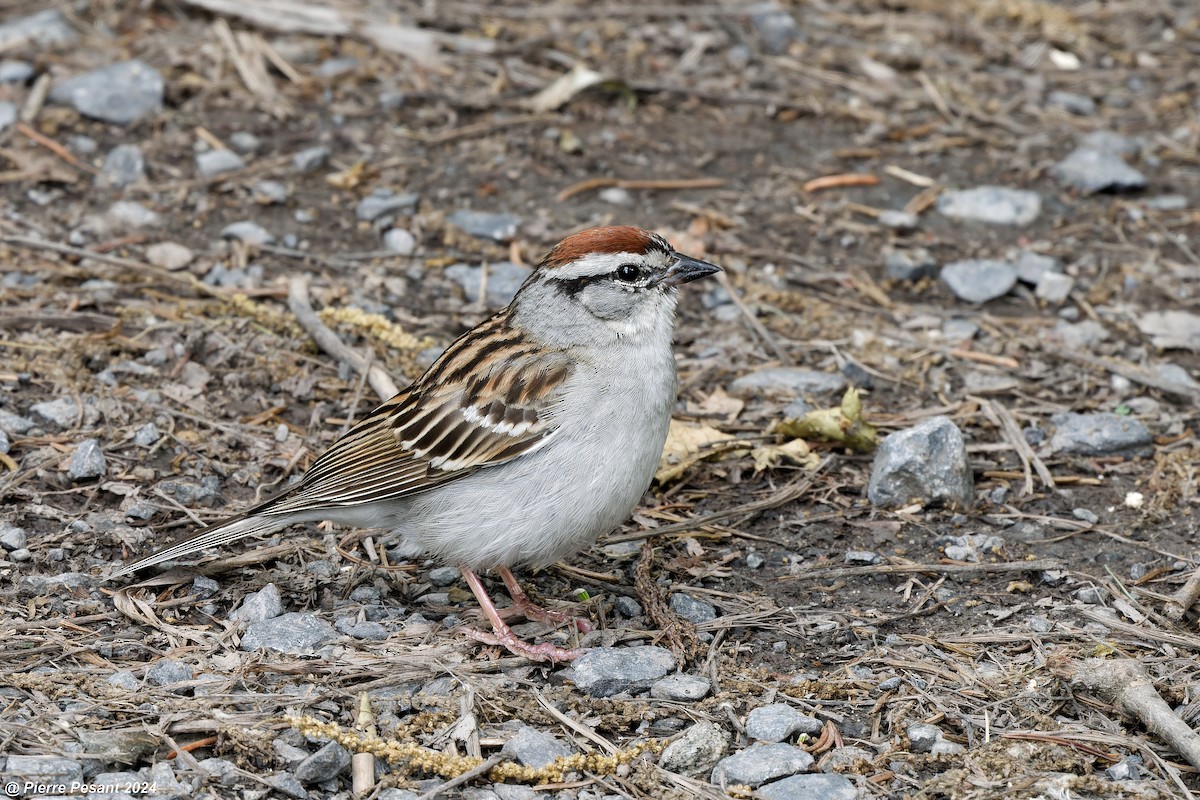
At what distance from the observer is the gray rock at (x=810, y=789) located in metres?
4.35

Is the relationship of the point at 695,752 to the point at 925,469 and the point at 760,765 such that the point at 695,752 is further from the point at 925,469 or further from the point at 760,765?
the point at 925,469

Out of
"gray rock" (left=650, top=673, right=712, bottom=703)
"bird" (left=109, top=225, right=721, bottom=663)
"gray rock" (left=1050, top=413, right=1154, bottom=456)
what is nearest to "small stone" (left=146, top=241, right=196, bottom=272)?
"bird" (left=109, top=225, right=721, bottom=663)

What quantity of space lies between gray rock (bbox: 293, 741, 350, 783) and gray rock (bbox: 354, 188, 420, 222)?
186 inches

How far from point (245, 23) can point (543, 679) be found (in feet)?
21.9

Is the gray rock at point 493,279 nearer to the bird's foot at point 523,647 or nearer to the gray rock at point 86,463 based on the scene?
the gray rock at point 86,463

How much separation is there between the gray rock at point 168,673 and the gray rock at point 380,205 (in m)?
4.16

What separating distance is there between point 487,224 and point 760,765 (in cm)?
478

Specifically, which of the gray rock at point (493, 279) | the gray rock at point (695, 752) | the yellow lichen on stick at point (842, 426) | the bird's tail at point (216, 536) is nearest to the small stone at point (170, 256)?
the gray rock at point (493, 279)

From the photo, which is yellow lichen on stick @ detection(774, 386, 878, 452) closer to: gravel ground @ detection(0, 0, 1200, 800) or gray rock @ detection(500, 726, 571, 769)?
gravel ground @ detection(0, 0, 1200, 800)

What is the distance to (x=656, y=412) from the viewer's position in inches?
214

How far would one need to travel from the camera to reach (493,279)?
8.09 metres

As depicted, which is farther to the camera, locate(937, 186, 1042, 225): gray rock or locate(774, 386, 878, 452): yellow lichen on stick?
locate(937, 186, 1042, 225): gray rock

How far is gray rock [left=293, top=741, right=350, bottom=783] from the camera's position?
4.31m

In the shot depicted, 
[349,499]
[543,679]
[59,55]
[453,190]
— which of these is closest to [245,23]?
[59,55]
